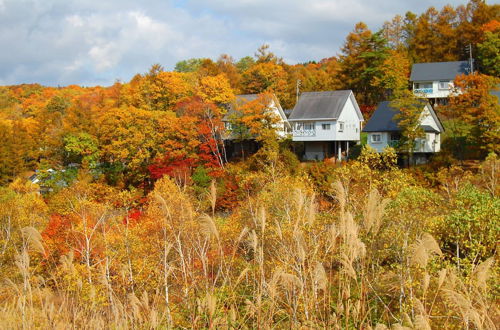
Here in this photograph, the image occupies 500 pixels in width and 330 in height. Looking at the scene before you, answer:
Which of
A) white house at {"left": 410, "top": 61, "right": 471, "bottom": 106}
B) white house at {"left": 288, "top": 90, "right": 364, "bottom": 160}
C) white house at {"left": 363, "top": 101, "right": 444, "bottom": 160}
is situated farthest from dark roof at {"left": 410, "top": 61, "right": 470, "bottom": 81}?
white house at {"left": 363, "top": 101, "right": 444, "bottom": 160}

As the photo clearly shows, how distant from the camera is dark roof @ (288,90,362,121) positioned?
117ft

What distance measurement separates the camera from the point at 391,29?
52.2 m

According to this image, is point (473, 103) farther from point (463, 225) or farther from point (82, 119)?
point (82, 119)

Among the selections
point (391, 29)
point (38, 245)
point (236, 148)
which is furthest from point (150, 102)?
point (38, 245)

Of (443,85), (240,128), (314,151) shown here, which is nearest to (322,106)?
(314,151)

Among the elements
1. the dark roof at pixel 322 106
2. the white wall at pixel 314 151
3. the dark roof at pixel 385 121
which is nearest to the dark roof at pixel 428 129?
the dark roof at pixel 385 121

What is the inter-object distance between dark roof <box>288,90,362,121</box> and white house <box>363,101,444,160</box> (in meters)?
3.05

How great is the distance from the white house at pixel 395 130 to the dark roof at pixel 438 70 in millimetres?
12690

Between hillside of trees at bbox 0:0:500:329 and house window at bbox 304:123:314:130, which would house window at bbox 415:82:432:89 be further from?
house window at bbox 304:123:314:130

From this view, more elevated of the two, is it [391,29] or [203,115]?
[391,29]

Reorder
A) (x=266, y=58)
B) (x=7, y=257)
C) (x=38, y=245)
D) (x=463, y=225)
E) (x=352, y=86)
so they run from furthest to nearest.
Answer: (x=266, y=58), (x=352, y=86), (x=7, y=257), (x=463, y=225), (x=38, y=245)

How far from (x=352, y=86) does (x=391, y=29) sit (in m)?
14.1

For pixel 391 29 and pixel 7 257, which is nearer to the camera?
pixel 7 257

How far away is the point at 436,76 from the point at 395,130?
1580cm
